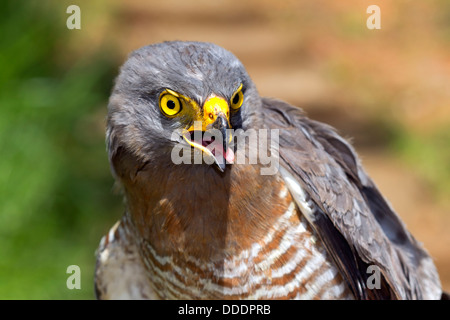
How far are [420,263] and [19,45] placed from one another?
14.6ft

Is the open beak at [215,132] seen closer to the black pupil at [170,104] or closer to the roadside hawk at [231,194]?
the roadside hawk at [231,194]

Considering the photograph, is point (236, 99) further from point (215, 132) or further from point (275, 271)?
point (275, 271)

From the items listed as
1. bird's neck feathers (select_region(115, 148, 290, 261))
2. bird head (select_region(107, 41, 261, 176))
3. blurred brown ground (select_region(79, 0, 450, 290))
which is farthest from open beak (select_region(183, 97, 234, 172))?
blurred brown ground (select_region(79, 0, 450, 290))

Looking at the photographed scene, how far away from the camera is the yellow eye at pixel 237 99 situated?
258 cm

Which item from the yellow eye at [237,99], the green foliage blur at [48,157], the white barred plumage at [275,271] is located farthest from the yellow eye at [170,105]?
the green foliage blur at [48,157]

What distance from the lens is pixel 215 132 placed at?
2447 millimetres

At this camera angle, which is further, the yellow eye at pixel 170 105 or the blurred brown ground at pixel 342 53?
the blurred brown ground at pixel 342 53

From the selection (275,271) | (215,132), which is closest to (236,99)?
(215,132)

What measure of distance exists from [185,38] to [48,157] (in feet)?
10.2

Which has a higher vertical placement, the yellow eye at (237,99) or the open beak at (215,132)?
the yellow eye at (237,99)

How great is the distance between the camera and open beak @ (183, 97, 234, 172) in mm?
2430

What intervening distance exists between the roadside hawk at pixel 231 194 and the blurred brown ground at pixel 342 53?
14.8ft
